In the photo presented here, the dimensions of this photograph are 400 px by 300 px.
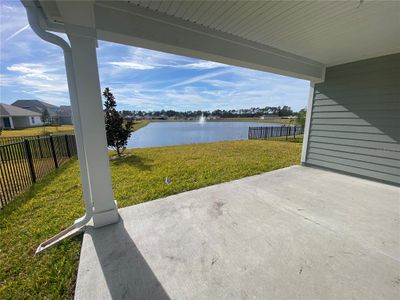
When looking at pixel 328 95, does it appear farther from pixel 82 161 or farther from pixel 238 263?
pixel 82 161

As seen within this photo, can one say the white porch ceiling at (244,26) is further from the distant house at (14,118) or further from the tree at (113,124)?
the distant house at (14,118)

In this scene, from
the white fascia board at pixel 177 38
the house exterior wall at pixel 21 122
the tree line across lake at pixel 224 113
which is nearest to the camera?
the white fascia board at pixel 177 38

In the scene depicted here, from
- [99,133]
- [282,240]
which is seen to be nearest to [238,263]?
[282,240]

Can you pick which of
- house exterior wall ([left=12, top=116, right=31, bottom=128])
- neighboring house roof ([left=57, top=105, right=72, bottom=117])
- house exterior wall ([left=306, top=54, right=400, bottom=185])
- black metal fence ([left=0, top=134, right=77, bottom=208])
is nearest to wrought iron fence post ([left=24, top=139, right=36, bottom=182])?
black metal fence ([left=0, top=134, right=77, bottom=208])

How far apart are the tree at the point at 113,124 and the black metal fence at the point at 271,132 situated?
8.97 m

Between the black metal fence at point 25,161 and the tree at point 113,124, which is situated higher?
the tree at point 113,124

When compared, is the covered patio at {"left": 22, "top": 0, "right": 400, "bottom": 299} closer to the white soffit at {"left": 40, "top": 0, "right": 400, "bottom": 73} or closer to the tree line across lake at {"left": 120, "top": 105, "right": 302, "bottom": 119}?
the white soffit at {"left": 40, "top": 0, "right": 400, "bottom": 73}

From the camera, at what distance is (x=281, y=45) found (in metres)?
3.10

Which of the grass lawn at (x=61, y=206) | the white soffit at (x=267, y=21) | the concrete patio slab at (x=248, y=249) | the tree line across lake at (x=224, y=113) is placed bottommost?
the grass lawn at (x=61, y=206)

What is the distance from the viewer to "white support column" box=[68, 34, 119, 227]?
1.85m

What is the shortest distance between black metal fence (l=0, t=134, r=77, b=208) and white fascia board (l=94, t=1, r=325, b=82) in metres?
2.96

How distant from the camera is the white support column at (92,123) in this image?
6.06 feet

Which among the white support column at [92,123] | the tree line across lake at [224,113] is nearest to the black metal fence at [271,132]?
the white support column at [92,123]

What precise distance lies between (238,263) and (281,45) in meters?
3.43
